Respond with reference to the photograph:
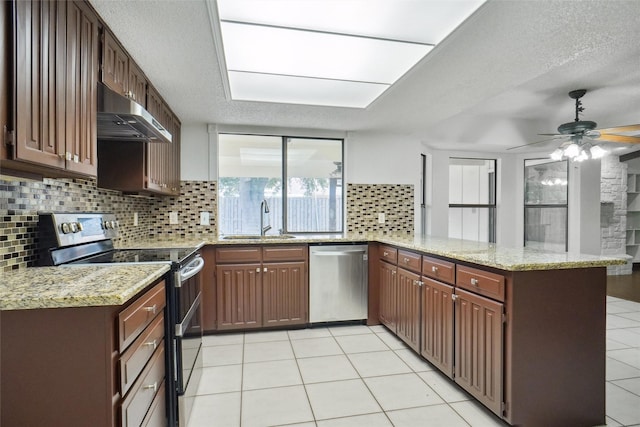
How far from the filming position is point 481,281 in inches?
75.3

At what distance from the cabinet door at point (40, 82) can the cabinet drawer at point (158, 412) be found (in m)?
1.08

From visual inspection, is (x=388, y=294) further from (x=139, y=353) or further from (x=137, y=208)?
(x=137, y=208)

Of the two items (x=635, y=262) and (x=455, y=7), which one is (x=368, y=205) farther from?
(x=635, y=262)

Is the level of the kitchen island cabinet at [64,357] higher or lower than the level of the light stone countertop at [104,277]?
lower

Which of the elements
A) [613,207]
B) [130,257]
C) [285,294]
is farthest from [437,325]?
[613,207]

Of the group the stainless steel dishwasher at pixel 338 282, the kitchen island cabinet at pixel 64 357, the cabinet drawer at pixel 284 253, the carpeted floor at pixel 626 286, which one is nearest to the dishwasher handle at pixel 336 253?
the stainless steel dishwasher at pixel 338 282

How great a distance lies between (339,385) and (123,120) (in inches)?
79.9

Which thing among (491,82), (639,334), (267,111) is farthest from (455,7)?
(639,334)

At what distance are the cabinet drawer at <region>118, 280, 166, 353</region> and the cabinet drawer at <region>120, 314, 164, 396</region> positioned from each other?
3 centimetres

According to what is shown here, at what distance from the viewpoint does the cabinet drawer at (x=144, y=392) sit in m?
1.21

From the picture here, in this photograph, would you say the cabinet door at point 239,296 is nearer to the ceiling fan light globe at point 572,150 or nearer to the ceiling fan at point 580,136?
the ceiling fan at point 580,136

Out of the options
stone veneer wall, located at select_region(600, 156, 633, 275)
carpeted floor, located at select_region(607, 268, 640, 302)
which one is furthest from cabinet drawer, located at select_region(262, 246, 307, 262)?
stone veneer wall, located at select_region(600, 156, 633, 275)

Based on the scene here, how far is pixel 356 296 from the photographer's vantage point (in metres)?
3.40

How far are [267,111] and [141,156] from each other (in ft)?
4.06
